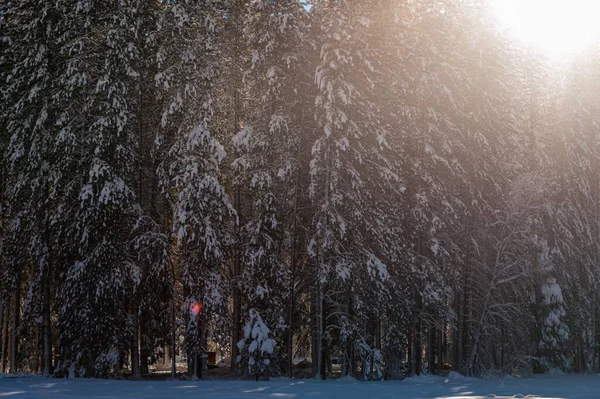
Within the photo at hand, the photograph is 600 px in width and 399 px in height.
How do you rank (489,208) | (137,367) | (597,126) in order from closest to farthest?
1. (137,367)
2. (489,208)
3. (597,126)

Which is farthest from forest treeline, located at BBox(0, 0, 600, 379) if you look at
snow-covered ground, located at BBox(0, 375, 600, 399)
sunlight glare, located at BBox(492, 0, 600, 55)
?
sunlight glare, located at BBox(492, 0, 600, 55)

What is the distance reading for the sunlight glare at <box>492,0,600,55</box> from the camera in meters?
31.0

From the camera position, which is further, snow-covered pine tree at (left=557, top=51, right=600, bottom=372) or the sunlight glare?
the sunlight glare

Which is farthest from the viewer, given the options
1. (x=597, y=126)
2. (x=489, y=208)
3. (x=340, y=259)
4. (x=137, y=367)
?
(x=597, y=126)

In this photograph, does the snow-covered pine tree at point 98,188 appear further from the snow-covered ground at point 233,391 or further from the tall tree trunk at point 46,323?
the snow-covered ground at point 233,391

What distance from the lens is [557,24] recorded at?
108 feet

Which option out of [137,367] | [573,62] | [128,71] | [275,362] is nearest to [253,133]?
[128,71]

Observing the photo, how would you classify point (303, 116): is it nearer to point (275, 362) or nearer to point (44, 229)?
point (275, 362)

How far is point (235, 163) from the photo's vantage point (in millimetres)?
21688

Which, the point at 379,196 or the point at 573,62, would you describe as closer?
the point at 379,196

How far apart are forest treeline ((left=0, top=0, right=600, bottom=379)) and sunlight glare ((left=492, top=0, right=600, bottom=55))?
4131mm

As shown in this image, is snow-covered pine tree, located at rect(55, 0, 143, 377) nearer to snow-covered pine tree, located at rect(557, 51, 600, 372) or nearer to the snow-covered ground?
the snow-covered ground

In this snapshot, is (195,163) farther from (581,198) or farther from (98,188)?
(581,198)

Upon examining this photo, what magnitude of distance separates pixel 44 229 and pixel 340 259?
10605 millimetres
